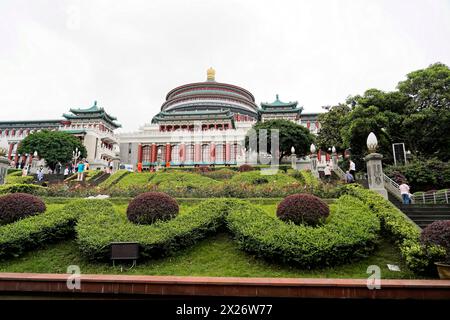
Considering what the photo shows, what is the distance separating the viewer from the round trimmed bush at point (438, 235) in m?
6.50

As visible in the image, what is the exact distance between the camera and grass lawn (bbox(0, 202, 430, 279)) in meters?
7.03

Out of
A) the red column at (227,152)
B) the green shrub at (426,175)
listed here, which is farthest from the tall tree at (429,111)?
the red column at (227,152)

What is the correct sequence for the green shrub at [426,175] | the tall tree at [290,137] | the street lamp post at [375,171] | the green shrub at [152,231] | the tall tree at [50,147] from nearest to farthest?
the green shrub at [152,231], the street lamp post at [375,171], the green shrub at [426,175], the tall tree at [290,137], the tall tree at [50,147]

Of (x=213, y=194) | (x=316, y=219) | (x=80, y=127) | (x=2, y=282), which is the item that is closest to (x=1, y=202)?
(x=2, y=282)

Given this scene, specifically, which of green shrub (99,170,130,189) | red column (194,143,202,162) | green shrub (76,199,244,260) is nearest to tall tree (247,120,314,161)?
red column (194,143,202,162)

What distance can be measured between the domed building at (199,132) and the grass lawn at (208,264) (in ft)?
116

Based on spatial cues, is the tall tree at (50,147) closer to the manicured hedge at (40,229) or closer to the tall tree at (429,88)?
the manicured hedge at (40,229)

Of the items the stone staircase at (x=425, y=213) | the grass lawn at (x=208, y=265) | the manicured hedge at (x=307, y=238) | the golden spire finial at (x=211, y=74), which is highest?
the golden spire finial at (x=211, y=74)

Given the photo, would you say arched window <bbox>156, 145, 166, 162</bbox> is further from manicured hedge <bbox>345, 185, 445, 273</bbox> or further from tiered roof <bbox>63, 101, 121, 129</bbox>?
manicured hedge <bbox>345, 185, 445, 273</bbox>

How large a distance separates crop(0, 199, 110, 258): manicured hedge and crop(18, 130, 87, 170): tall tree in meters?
38.8

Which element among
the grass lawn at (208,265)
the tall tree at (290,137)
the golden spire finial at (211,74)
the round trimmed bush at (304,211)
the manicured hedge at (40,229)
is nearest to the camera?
the grass lawn at (208,265)

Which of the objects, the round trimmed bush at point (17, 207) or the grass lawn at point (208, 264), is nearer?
the grass lawn at point (208, 264)
